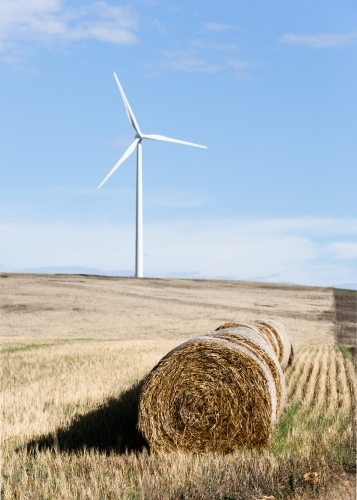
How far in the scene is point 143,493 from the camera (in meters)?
6.59

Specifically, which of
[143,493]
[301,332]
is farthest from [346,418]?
[301,332]

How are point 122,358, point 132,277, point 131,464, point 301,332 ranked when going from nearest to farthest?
point 131,464, point 122,358, point 301,332, point 132,277

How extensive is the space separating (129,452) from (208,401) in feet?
3.71

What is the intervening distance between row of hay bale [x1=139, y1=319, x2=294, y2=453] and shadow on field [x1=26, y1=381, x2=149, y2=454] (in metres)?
0.47

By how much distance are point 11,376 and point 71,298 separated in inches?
992

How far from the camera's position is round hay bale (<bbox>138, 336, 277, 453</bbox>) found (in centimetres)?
855

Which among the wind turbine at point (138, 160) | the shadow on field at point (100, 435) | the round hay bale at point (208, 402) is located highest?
the wind turbine at point (138, 160)

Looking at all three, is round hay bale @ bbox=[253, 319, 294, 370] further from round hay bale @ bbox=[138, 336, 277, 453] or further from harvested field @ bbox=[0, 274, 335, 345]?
harvested field @ bbox=[0, 274, 335, 345]

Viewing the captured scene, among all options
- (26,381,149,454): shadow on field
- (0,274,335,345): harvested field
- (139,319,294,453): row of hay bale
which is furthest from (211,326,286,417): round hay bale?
(0,274,335,345): harvested field

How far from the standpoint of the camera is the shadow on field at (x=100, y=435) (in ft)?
29.3

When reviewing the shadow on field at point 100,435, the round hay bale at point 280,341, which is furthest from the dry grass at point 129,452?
the round hay bale at point 280,341

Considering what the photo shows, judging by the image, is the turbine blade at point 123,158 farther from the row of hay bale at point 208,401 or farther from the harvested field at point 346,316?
the row of hay bale at point 208,401

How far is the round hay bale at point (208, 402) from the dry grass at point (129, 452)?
0.86 feet

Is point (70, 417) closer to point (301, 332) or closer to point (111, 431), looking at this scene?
point (111, 431)
